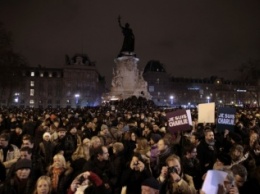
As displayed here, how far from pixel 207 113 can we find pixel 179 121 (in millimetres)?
1967

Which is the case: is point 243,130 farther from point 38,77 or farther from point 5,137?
point 38,77

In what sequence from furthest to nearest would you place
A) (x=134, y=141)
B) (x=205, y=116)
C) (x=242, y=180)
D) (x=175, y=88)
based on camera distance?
(x=175, y=88) → (x=205, y=116) → (x=134, y=141) → (x=242, y=180)

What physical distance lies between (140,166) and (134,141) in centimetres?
388

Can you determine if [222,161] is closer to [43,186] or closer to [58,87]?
[43,186]

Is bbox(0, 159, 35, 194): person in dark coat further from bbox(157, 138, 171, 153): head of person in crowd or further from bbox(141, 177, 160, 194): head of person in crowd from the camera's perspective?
bbox(157, 138, 171, 153): head of person in crowd

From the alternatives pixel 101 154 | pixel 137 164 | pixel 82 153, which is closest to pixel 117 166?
pixel 101 154

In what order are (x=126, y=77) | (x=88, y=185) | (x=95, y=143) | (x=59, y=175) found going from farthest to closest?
(x=126, y=77) < (x=95, y=143) < (x=59, y=175) < (x=88, y=185)

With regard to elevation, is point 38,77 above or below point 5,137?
above

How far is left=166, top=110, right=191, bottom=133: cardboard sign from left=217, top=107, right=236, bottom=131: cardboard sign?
225 cm

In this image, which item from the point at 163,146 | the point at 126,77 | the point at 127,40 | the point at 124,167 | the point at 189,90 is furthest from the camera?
the point at 189,90

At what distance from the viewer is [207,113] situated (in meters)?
10.7

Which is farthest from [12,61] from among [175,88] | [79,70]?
[175,88]

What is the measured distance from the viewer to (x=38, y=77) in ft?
315

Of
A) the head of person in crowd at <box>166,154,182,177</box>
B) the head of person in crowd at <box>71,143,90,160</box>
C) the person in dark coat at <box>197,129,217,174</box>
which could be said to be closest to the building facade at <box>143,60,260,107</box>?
the person in dark coat at <box>197,129,217,174</box>
